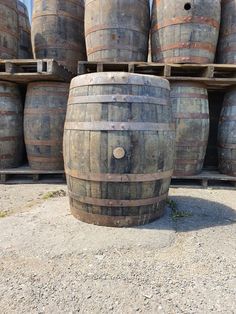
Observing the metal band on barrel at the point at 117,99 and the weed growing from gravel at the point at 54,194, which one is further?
the weed growing from gravel at the point at 54,194

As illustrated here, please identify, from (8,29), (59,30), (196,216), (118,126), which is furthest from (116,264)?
(59,30)

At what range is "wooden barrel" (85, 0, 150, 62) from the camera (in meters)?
4.46

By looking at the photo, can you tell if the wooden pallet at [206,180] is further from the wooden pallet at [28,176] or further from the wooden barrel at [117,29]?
the wooden barrel at [117,29]

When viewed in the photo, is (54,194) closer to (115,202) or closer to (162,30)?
(115,202)

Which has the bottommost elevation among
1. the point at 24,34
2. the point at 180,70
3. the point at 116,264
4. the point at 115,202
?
the point at 116,264

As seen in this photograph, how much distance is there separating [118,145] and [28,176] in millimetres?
3063

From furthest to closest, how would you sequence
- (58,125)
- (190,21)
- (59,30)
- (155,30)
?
1. (59,30)
2. (58,125)
3. (155,30)
4. (190,21)

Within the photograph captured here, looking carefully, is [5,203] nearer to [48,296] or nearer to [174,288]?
[48,296]

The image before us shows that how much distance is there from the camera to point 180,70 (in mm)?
4539

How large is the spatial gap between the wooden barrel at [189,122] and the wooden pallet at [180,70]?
182 mm

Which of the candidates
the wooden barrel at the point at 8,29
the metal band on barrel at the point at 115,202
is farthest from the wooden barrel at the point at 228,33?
the wooden barrel at the point at 8,29

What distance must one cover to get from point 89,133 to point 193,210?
181cm

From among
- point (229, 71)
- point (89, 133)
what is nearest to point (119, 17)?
point (229, 71)

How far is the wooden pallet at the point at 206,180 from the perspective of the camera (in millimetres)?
4613
